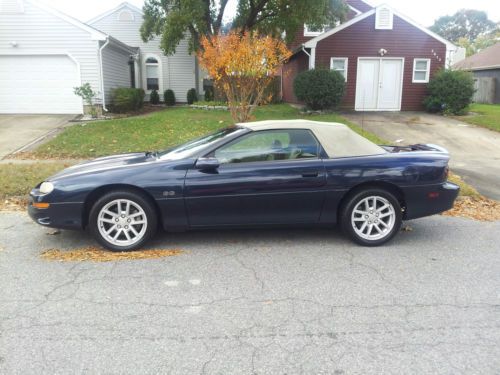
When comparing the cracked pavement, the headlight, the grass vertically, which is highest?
the headlight

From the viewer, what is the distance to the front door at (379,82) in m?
19.9

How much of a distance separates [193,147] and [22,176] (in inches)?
168

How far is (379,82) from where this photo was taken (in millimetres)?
19984

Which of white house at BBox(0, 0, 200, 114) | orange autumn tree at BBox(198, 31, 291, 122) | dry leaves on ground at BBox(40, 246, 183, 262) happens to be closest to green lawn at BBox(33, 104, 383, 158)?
orange autumn tree at BBox(198, 31, 291, 122)

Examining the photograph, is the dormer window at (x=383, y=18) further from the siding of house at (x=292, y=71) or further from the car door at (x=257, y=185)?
the car door at (x=257, y=185)

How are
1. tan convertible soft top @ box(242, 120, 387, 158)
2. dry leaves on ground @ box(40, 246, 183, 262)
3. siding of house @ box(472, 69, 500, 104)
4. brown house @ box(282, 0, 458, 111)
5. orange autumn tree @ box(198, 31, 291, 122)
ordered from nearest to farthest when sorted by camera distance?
dry leaves on ground @ box(40, 246, 183, 262) → tan convertible soft top @ box(242, 120, 387, 158) → orange autumn tree @ box(198, 31, 291, 122) → brown house @ box(282, 0, 458, 111) → siding of house @ box(472, 69, 500, 104)

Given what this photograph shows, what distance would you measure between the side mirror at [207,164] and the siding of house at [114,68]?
50.0ft

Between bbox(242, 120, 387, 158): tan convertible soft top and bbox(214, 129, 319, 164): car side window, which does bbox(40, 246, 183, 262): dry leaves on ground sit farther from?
bbox(242, 120, 387, 158): tan convertible soft top

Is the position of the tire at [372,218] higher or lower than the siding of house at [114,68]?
lower

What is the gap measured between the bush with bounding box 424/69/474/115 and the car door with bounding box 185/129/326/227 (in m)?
15.5

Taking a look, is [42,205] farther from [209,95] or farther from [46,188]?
[209,95]

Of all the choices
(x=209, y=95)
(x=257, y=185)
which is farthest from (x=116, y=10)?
(x=257, y=185)

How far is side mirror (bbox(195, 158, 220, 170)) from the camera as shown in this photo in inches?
186

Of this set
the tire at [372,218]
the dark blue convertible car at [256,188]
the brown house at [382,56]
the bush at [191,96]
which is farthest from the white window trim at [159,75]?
the tire at [372,218]
